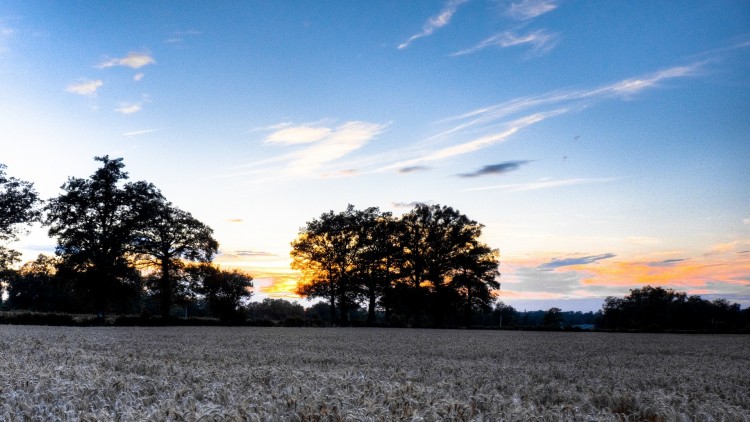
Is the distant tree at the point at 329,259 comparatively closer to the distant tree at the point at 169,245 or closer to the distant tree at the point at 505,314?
the distant tree at the point at 169,245

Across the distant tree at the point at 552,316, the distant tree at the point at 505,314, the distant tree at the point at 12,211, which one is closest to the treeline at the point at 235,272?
the distant tree at the point at 12,211

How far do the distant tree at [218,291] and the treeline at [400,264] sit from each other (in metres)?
11.8

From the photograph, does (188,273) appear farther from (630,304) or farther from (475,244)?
(630,304)

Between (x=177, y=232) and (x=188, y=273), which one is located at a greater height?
(x=177, y=232)

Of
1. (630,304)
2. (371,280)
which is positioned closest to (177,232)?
(371,280)

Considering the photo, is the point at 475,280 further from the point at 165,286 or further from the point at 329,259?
the point at 165,286

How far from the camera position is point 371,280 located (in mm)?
70938

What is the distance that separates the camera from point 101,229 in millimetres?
53719

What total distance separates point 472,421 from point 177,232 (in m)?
57.9

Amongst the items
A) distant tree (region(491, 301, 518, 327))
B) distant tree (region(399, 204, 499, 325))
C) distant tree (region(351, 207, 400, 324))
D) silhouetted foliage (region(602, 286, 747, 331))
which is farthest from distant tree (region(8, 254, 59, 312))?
silhouetted foliage (region(602, 286, 747, 331))

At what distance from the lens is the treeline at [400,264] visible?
6912cm

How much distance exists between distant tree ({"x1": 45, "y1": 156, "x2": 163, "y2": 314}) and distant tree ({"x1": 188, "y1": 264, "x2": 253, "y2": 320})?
639 cm

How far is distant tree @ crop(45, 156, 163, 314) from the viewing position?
164ft

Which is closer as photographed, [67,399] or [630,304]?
[67,399]
